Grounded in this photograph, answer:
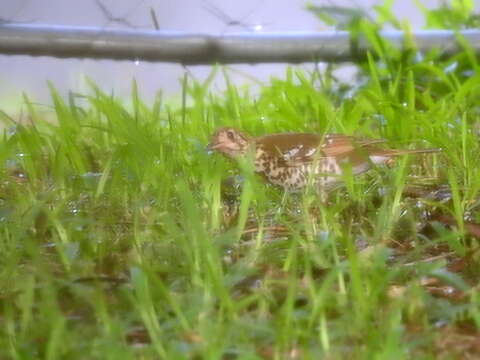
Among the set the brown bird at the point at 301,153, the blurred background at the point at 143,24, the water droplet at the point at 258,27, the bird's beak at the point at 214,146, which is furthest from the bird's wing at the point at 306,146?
the water droplet at the point at 258,27

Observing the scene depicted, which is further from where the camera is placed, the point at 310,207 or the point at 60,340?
the point at 310,207

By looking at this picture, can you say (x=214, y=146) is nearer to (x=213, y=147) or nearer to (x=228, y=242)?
(x=213, y=147)

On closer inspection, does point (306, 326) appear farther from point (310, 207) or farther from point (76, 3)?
point (76, 3)

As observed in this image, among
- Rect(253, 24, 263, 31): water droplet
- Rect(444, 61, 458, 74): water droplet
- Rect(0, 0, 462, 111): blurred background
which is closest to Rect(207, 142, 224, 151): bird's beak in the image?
Rect(0, 0, 462, 111): blurred background

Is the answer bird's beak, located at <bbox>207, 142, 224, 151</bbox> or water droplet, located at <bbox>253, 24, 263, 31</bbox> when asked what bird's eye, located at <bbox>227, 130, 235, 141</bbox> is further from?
water droplet, located at <bbox>253, 24, 263, 31</bbox>

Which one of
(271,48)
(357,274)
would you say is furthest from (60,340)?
(271,48)

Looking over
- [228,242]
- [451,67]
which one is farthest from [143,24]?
[228,242]
